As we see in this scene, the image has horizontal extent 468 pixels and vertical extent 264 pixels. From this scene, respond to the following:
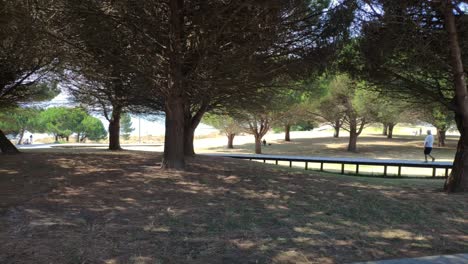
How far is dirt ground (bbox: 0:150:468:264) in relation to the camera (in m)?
4.28

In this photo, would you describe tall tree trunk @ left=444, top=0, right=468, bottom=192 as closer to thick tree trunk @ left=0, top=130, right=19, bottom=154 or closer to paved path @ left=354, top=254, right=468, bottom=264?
paved path @ left=354, top=254, right=468, bottom=264

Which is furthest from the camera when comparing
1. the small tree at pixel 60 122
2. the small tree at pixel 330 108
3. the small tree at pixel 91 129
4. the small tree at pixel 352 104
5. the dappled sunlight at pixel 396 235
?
the small tree at pixel 91 129

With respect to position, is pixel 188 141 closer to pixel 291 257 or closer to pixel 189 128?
pixel 189 128

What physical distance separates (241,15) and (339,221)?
4324 millimetres

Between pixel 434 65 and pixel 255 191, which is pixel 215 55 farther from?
pixel 434 65

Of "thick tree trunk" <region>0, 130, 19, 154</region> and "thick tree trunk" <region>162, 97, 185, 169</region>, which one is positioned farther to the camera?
"thick tree trunk" <region>0, 130, 19, 154</region>

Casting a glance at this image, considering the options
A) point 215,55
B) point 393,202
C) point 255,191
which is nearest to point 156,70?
point 215,55

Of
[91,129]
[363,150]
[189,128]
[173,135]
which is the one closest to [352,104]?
[363,150]

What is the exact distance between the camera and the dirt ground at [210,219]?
428 centimetres

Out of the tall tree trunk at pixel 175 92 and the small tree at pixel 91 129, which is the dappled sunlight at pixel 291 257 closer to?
the tall tree trunk at pixel 175 92

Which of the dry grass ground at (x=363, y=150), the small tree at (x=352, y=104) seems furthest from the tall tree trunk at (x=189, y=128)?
the dry grass ground at (x=363, y=150)

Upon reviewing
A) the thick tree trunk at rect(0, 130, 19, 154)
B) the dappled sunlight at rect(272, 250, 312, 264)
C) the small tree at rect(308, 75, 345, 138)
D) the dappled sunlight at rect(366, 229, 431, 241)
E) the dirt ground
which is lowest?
the dappled sunlight at rect(272, 250, 312, 264)

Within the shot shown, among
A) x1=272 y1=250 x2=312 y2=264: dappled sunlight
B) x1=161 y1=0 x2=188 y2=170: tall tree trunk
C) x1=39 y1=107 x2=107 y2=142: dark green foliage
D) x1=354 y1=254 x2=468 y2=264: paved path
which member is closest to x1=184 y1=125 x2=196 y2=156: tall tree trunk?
x1=161 y1=0 x2=188 y2=170: tall tree trunk

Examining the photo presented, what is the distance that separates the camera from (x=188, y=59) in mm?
8516
